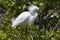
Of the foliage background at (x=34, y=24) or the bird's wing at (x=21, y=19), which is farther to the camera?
the bird's wing at (x=21, y=19)

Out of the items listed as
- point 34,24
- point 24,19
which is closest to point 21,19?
point 24,19

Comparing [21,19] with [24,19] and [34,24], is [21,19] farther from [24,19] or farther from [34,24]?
[34,24]

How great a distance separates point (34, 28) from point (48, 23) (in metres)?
0.46

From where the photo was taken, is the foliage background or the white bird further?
the white bird

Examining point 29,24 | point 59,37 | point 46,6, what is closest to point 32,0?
point 46,6

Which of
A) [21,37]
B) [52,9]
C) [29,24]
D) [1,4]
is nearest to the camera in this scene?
[21,37]

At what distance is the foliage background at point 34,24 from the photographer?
2947mm

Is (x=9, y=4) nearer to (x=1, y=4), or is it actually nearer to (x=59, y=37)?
(x=1, y=4)

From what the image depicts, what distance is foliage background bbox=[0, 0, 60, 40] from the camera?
116 inches

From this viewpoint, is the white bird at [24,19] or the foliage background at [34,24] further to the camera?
the white bird at [24,19]

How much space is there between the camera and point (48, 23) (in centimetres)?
343

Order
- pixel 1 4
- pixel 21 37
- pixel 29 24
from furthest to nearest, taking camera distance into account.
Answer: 1. pixel 1 4
2. pixel 29 24
3. pixel 21 37

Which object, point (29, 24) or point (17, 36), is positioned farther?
point (29, 24)

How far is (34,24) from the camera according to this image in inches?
134
